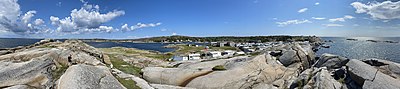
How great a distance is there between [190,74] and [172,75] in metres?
1.76

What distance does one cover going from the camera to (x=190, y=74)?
79.0 feet

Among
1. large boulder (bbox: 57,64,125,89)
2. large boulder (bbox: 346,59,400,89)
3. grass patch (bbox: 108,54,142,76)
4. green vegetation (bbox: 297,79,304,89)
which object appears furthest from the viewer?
grass patch (bbox: 108,54,142,76)

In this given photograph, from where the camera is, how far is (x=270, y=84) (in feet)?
76.7

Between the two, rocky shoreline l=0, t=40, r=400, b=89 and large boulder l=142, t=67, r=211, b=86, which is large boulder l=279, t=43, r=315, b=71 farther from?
large boulder l=142, t=67, r=211, b=86

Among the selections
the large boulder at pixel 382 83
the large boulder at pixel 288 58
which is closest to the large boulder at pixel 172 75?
the large boulder at pixel 288 58

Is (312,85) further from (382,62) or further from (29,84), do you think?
(29,84)

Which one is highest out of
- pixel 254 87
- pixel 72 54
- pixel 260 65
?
pixel 72 54

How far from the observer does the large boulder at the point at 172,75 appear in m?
23.4

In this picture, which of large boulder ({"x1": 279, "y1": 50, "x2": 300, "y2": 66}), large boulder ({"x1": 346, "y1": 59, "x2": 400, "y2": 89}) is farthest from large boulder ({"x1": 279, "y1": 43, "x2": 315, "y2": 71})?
large boulder ({"x1": 346, "y1": 59, "x2": 400, "y2": 89})

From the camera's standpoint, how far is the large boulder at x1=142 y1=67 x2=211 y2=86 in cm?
2344

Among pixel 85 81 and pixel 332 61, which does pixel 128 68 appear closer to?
pixel 85 81

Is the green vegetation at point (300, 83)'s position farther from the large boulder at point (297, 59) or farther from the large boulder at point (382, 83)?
the large boulder at point (297, 59)

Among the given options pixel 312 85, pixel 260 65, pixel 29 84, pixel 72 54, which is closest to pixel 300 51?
pixel 260 65

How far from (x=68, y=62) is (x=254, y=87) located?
16.0 metres
